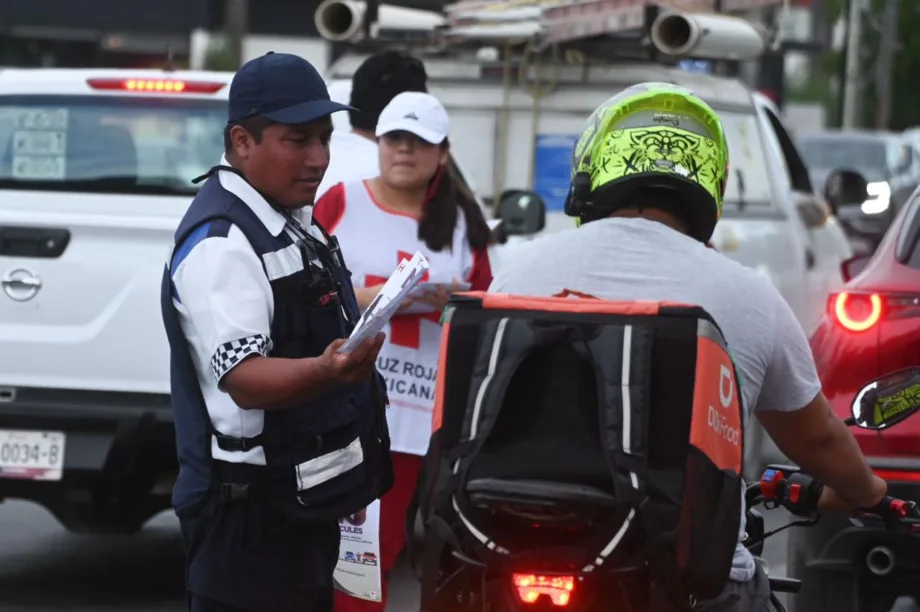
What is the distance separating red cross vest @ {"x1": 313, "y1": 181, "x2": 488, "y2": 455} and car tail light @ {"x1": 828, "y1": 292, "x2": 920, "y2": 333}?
3.76 feet

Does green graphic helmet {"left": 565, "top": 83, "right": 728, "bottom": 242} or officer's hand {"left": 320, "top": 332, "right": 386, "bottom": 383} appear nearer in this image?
green graphic helmet {"left": 565, "top": 83, "right": 728, "bottom": 242}

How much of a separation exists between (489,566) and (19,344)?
3920 millimetres

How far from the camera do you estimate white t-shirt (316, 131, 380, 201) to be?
21.6 feet

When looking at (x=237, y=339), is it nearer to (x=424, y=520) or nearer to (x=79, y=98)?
(x=424, y=520)

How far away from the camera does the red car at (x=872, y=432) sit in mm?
5559

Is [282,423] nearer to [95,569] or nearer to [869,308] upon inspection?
[869,308]

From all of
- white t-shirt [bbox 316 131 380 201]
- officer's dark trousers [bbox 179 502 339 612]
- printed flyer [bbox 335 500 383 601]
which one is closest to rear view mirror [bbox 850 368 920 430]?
officer's dark trousers [bbox 179 502 339 612]

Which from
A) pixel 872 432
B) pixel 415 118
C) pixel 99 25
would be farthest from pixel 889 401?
pixel 99 25

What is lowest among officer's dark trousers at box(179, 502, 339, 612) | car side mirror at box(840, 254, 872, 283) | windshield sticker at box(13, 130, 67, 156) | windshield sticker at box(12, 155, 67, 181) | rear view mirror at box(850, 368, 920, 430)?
officer's dark trousers at box(179, 502, 339, 612)

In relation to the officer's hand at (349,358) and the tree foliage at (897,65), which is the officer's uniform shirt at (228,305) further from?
the tree foliage at (897,65)

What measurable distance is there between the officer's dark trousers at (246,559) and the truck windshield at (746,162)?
271 inches

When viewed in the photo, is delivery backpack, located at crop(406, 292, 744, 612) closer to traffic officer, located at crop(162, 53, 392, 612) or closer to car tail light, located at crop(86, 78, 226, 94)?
traffic officer, located at crop(162, 53, 392, 612)

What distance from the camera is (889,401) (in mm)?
3736

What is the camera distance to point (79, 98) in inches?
296
